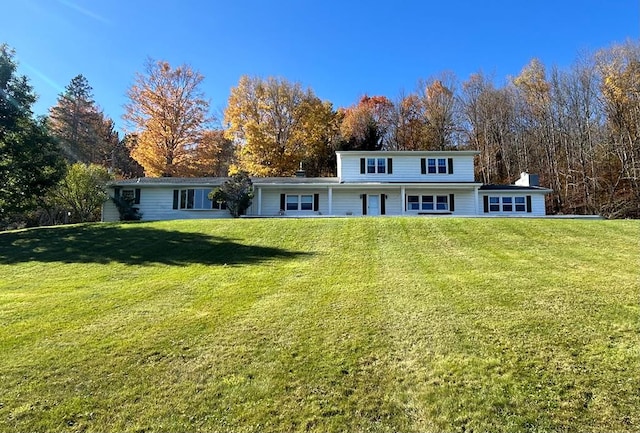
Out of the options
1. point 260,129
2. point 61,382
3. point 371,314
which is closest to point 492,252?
point 371,314

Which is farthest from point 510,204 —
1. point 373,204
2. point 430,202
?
point 373,204

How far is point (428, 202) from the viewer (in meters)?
23.6

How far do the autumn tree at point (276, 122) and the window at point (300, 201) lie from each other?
9296 mm

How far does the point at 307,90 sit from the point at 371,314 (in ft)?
104

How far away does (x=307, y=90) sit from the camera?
113ft

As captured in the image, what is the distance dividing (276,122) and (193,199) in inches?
526

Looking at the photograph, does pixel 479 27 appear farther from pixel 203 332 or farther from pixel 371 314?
pixel 203 332

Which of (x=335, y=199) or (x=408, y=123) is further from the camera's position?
(x=408, y=123)

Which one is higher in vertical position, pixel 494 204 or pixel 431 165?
pixel 431 165

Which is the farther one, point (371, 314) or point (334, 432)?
point (371, 314)

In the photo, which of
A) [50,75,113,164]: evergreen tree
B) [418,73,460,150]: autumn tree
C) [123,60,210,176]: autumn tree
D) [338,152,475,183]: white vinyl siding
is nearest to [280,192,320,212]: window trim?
[338,152,475,183]: white vinyl siding

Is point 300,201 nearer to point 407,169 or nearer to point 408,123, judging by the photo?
point 407,169

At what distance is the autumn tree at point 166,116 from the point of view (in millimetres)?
31859

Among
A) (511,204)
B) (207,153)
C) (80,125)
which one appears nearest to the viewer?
(511,204)
